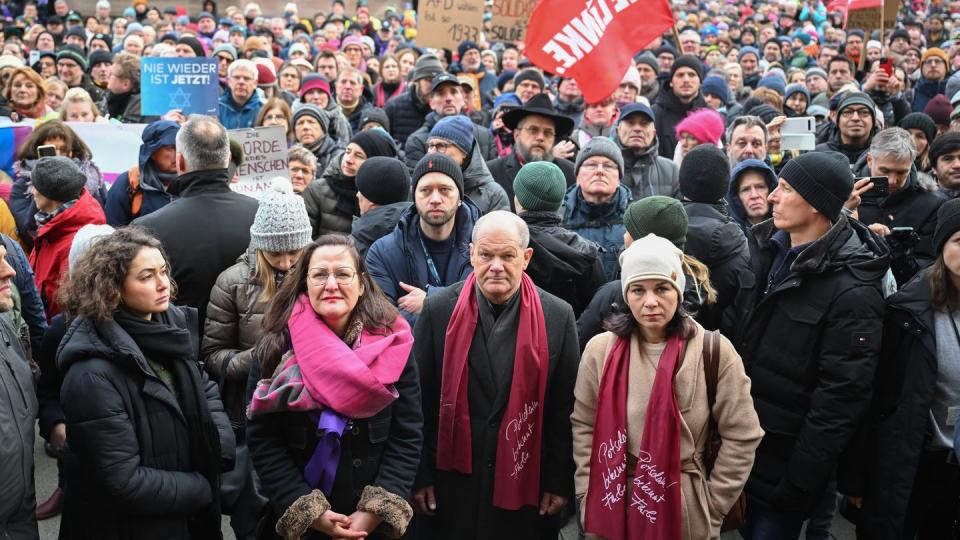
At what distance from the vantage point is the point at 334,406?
3254 mm

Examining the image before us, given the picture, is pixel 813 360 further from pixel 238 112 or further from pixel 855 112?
pixel 238 112

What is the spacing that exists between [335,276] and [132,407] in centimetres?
88

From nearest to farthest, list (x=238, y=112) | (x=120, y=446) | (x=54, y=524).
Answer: (x=120, y=446)
(x=54, y=524)
(x=238, y=112)

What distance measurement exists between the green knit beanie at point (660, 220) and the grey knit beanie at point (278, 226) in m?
1.57

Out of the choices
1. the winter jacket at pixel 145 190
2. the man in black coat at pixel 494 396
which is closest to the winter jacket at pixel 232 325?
the man in black coat at pixel 494 396

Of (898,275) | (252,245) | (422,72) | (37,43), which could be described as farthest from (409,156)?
(37,43)

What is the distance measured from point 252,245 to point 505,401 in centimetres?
140

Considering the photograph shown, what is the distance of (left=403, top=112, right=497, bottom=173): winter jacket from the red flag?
94 centimetres

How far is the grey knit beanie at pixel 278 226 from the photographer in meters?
4.07

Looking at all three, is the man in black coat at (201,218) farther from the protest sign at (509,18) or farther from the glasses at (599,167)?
the protest sign at (509,18)

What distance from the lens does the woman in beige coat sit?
348 cm

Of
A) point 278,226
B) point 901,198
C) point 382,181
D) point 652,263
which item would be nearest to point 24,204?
point 382,181

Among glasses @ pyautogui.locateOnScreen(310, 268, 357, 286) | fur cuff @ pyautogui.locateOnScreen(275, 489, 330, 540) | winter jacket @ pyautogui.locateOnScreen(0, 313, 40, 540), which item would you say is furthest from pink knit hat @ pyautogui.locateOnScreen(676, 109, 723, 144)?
winter jacket @ pyautogui.locateOnScreen(0, 313, 40, 540)

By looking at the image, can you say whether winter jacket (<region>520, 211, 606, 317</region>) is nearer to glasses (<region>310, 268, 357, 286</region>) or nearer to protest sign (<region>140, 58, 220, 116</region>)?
glasses (<region>310, 268, 357, 286</region>)
